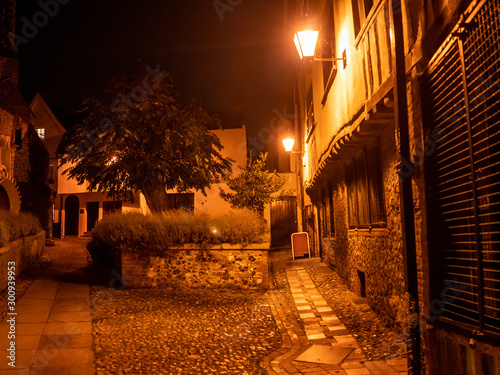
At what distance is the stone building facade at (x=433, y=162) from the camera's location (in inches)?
134

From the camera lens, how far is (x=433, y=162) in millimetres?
4512

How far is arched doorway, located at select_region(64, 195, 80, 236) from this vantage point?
85.5ft

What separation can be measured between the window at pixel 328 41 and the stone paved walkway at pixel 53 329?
6853 mm

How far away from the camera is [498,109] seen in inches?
129

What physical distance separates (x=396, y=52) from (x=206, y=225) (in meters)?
6.59

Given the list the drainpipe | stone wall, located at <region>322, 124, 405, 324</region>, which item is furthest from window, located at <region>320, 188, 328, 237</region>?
the drainpipe

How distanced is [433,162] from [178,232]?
6696 millimetres

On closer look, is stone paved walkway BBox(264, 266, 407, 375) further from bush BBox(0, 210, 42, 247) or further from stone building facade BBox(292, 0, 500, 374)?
bush BBox(0, 210, 42, 247)

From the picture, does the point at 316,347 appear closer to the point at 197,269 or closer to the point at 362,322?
the point at 362,322

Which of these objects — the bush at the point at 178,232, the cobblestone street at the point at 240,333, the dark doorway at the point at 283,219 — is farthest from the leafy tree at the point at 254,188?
the cobblestone street at the point at 240,333

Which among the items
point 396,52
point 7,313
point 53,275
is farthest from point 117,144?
point 396,52

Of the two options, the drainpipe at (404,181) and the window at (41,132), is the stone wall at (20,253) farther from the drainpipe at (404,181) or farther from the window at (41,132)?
the window at (41,132)

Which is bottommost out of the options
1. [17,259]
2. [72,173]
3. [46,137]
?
[17,259]

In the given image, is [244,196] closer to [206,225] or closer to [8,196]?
[206,225]
